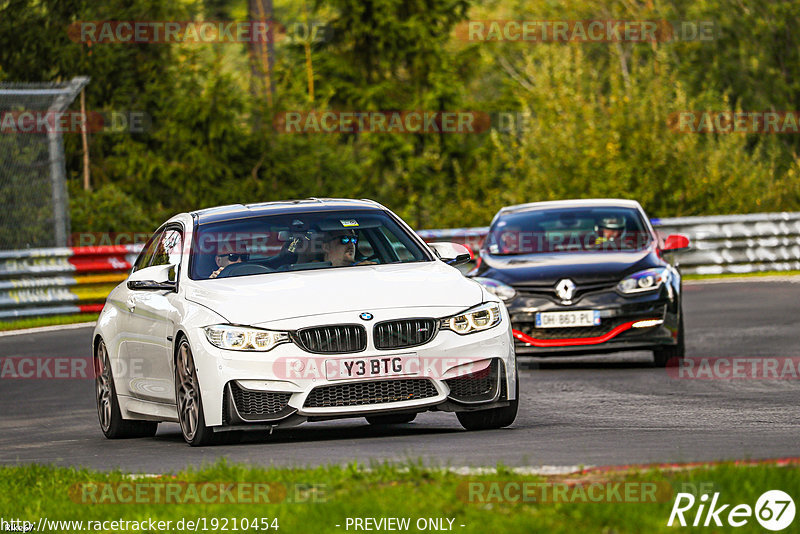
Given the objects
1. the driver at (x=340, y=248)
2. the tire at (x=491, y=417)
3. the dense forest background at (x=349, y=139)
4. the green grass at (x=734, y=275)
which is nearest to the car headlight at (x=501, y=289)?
the driver at (x=340, y=248)

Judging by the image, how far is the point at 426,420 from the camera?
11.6 metres

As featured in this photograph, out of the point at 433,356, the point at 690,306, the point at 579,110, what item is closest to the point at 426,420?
the point at 433,356

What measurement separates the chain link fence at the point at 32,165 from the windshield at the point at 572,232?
828 centimetres

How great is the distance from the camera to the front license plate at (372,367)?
946 cm

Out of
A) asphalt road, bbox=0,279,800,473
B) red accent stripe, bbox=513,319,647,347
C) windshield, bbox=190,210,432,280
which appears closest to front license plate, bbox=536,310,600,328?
red accent stripe, bbox=513,319,647,347

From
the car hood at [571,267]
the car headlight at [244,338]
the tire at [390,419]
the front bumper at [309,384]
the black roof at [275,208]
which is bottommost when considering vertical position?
the tire at [390,419]

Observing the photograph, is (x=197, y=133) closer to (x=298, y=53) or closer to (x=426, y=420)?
(x=298, y=53)

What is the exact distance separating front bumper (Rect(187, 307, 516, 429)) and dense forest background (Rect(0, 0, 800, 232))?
738 inches

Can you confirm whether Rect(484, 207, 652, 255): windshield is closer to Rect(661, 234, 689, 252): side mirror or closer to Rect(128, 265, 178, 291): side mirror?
Rect(661, 234, 689, 252): side mirror

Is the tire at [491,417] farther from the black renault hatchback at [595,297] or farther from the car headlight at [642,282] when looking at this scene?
the car headlight at [642,282]

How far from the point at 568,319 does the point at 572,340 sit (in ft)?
0.68

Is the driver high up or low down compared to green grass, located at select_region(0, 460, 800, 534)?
up

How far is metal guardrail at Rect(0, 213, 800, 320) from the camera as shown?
910 inches

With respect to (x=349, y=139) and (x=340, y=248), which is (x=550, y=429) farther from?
(x=349, y=139)
